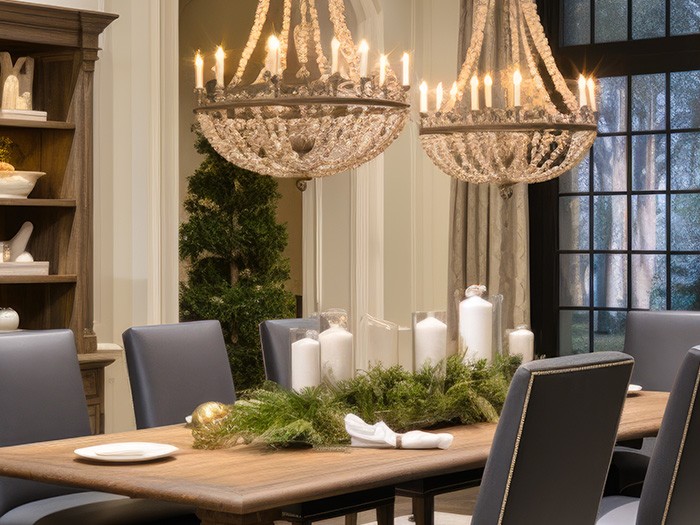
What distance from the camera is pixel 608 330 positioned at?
261 inches

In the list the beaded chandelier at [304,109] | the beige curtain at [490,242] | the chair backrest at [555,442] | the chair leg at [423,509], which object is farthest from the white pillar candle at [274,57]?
the beige curtain at [490,242]

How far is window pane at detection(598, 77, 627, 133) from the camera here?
652 cm

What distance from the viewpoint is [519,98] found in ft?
11.9

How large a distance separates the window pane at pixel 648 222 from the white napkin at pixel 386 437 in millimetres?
3821

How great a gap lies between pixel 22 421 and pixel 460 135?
155 cm

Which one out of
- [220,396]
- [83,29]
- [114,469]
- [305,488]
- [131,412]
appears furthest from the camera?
Answer: [131,412]

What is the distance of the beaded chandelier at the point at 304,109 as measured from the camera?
294 cm

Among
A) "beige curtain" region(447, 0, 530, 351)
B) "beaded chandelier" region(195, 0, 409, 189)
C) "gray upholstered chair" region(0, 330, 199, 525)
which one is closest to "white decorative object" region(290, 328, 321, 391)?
"beaded chandelier" region(195, 0, 409, 189)

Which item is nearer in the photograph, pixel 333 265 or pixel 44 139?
pixel 44 139

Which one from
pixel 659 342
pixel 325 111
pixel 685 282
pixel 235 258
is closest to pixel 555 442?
pixel 325 111

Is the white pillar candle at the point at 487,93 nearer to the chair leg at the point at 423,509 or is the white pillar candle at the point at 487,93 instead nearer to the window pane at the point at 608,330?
the chair leg at the point at 423,509

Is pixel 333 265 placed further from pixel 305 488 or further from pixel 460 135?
pixel 305 488

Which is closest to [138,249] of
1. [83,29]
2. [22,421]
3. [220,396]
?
[83,29]

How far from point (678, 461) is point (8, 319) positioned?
281 cm
